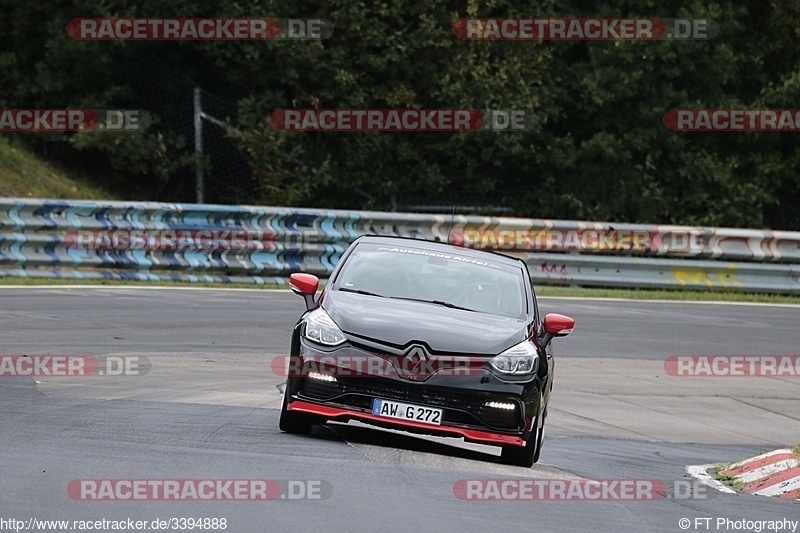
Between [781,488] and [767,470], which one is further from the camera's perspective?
[767,470]

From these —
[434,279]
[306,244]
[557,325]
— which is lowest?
[557,325]

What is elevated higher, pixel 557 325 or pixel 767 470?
pixel 557 325

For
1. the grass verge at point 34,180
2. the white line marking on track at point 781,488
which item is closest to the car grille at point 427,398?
the white line marking on track at point 781,488

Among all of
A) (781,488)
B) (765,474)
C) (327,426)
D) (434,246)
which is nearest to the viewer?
(781,488)

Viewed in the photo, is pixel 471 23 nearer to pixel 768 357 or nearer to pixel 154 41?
pixel 154 41

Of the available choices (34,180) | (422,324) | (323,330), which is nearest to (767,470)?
(422,324)

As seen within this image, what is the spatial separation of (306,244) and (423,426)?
42.4ft

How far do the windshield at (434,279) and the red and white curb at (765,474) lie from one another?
1795mm

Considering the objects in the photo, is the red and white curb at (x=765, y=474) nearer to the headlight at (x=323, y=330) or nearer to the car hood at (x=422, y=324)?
the car hood at (x=422, y=324)

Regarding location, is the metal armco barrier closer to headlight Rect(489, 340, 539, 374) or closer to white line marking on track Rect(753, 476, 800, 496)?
headlight Rect(489, 340, 539, 374)

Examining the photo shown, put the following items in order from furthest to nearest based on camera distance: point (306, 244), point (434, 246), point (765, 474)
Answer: point (306, 244) → point (434, 246) → point (765, 474)

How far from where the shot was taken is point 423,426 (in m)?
9.44

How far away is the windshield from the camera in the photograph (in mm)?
10531

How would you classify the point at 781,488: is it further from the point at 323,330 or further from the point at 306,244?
the point at 306,244
